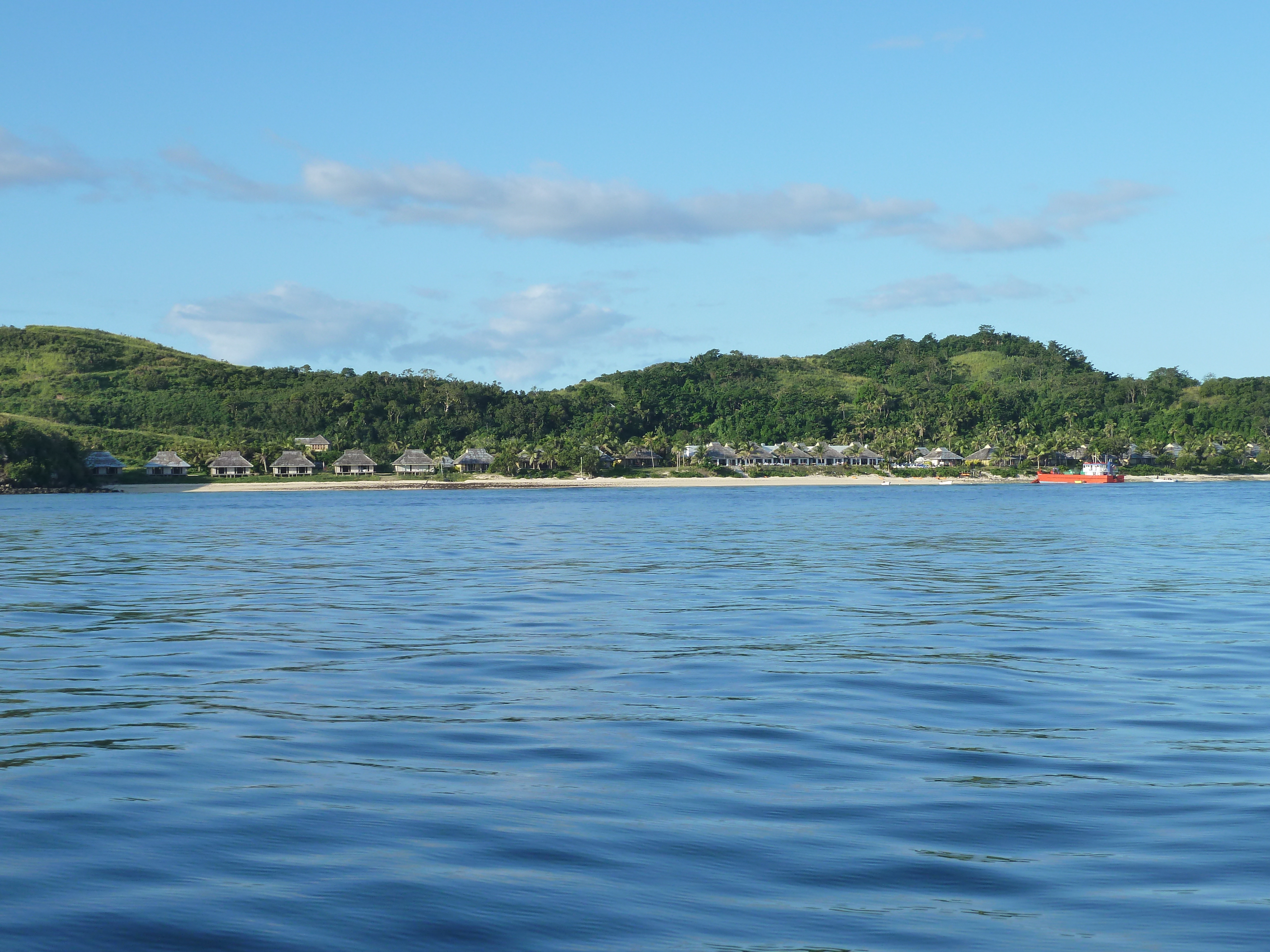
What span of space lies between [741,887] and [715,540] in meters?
34.1

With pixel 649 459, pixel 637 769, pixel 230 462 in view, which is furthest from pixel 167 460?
pixel 637 769

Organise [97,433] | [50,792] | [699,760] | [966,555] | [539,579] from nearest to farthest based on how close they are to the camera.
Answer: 1. [50,792]
2. [699,760]
3. [539,579]
4. [966,555]
5. [97,433]

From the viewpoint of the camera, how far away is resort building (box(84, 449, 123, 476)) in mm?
135500

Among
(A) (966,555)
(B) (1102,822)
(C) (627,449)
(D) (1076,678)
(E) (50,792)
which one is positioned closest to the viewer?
(B) (1102,822)

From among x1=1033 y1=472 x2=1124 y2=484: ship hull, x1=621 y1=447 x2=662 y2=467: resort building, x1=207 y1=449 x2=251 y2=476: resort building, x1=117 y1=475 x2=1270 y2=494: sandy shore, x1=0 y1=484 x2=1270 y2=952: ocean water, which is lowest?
x1=0 y1=484 x2=1270 y2=952: ocean water

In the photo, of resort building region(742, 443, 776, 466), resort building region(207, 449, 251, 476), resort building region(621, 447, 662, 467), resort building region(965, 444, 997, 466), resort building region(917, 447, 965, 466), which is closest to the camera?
resort building region(207, 449, 251, 476)

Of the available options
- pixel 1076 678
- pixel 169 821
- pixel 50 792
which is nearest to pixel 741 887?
pixel 169 821

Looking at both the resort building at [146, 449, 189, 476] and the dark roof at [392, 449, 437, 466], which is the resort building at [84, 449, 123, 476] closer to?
the resort building at [146, 449, 189, 476]

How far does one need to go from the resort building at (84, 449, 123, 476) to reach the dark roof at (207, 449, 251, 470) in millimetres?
12250

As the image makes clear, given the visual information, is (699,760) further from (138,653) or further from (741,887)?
(138,653)

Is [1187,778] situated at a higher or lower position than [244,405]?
lower

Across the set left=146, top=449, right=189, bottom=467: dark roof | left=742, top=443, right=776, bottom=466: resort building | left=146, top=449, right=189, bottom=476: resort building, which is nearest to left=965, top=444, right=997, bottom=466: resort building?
left=742, top=443, right=776, bottom=466: resort building

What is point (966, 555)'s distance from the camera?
33.2 metres

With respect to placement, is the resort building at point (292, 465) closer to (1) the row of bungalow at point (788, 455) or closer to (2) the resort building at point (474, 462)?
(2) the resort building at point (474, 462)
